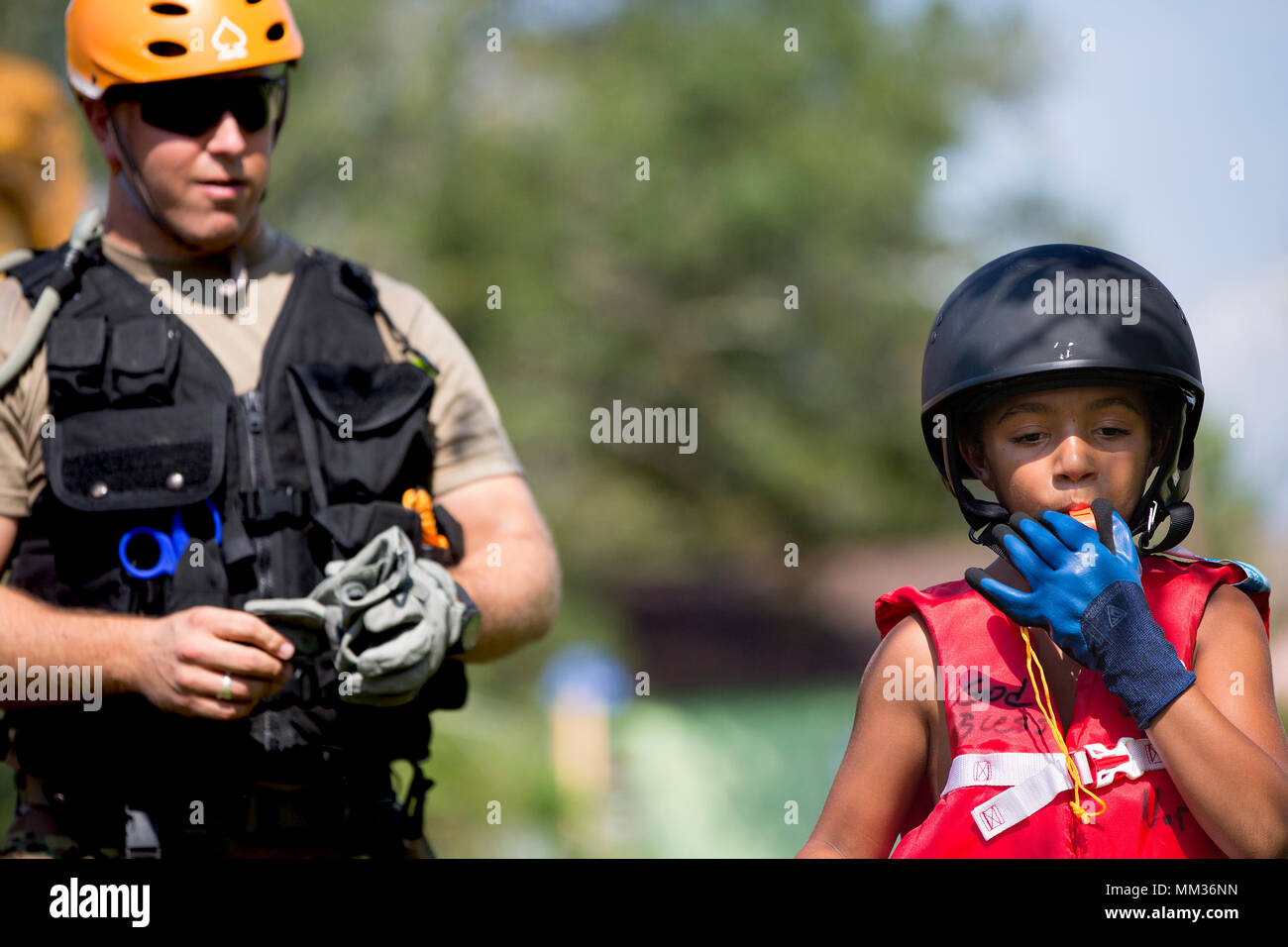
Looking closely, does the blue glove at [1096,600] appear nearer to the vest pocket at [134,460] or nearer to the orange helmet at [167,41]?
the vest pocket at [134,460]

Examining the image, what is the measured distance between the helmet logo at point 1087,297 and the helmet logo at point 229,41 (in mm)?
1945

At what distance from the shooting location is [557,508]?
1773 centimetres

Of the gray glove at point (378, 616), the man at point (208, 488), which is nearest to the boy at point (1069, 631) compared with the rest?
the gray glove at point (378, 616)

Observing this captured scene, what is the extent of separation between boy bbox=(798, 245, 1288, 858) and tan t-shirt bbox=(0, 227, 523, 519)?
121 centimetres

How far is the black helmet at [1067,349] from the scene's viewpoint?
244 centimetres

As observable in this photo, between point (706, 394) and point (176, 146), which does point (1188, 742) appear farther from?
point (706, 394)

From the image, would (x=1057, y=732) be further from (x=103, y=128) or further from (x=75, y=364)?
(x=103, y=128)

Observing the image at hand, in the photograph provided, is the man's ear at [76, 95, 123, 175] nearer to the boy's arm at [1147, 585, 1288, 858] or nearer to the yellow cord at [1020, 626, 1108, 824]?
the yellow cord at [1020, 626, 1108, 824]

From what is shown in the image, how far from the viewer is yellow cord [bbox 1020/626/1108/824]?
226 centimetres

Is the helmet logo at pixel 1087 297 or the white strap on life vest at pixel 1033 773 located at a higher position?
the helmet logo at pixel 1087 297

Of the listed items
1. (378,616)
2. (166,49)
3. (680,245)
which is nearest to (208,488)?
(378,616)

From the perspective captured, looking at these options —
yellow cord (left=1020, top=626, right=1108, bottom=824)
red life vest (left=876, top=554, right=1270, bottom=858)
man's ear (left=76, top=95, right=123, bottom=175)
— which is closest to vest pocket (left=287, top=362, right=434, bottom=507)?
man's ear (left=76, top=95, right=123, bottom=175)
